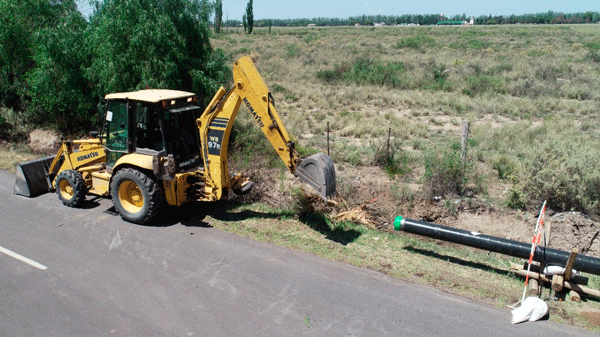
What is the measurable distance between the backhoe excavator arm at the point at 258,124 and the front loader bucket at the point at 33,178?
4.64m

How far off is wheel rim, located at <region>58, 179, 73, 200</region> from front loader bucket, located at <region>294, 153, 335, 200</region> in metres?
5.45

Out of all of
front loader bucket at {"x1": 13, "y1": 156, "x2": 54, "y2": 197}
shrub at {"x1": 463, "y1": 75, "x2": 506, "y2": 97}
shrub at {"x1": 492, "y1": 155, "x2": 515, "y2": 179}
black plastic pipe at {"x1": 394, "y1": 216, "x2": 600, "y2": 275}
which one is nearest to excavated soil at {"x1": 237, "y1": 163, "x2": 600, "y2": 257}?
shrub at {"x1": 492, "y1": 155, "x2": 515, "y2": 179}

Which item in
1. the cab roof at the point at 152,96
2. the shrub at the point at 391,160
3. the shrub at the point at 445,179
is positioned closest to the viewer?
the cab roof at the point at 152,96

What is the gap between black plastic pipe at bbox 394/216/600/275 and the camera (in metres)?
6.95

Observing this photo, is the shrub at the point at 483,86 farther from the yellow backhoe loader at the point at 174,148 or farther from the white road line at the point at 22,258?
the white road line at the point at 22,258

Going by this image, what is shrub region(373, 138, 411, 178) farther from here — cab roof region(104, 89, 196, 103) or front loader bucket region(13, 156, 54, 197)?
front loader bucket region(13, 156, 54, 197)

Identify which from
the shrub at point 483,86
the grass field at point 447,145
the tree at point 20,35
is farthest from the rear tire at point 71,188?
the shrub at point 483,86

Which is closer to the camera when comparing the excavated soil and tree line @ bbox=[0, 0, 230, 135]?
the excavated soil

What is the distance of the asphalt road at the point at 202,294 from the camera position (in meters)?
6.10

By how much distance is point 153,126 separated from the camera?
363 inches

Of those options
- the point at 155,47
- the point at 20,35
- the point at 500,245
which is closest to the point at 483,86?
the point at 155,47

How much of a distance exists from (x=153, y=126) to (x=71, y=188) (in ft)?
8.88

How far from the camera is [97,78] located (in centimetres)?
1423

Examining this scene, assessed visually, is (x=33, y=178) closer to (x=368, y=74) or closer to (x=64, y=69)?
(x=64, y=69)
